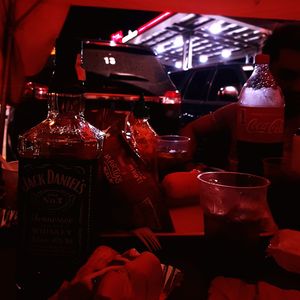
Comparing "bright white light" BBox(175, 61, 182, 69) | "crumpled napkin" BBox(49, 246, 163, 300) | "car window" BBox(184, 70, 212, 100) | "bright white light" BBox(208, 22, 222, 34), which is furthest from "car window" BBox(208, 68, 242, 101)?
"bright white light" BBox(175, 61, 182, 69)

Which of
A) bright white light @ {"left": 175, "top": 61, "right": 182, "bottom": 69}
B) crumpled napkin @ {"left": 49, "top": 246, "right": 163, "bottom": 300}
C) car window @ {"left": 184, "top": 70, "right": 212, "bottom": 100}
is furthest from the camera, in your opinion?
bright white light @ {"left": 175, "top": 61, "right": 182, "bottom": 69}

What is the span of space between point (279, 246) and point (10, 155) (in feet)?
14.7

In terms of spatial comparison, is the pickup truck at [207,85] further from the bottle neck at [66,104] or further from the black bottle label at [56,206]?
the black bottle label at [56,206]

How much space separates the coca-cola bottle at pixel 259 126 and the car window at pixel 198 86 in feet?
18.5

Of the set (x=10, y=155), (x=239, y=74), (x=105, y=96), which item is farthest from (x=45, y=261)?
(x=239, y=74)

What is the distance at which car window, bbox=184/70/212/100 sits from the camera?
22.9ft

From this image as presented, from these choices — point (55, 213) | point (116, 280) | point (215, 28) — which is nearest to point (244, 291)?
point (116, 280)

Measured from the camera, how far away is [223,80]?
6613 millimetres

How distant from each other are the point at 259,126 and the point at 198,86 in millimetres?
6129

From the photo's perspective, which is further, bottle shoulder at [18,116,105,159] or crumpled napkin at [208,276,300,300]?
bottle shoulder at [18,116,105,159]

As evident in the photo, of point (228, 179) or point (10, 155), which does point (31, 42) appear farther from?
point (10, 155)

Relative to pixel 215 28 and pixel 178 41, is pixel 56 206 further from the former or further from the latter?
pixel 178 41

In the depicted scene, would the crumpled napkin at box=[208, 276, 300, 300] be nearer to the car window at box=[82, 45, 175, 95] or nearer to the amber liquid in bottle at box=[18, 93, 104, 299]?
the amber liquid in bottle at box=[18, 93, 104, 299]

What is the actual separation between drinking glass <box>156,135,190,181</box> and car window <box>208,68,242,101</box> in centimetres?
483
